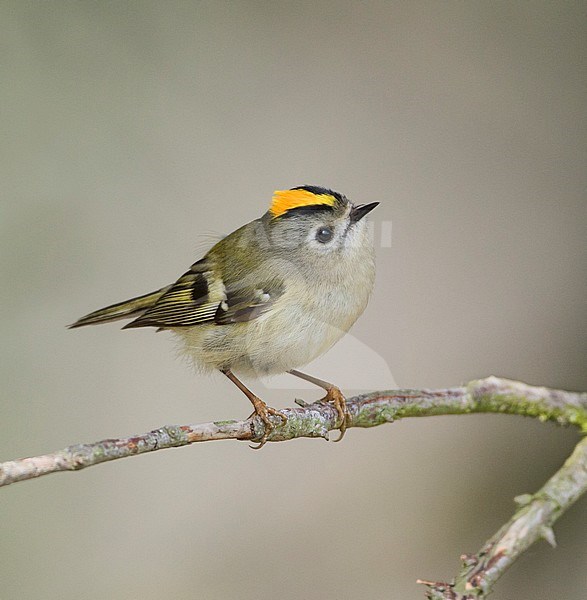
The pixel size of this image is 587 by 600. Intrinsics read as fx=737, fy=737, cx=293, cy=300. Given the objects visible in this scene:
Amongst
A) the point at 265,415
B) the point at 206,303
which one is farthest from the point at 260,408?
the point at 206,303

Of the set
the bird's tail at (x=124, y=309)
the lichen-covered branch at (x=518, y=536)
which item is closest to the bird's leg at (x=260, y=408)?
the bird's tail at (x=124, y=309)

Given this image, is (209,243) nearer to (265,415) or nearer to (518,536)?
(265,415)

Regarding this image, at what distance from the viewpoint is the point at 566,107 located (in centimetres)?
107

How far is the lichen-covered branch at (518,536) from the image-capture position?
0.67 metres

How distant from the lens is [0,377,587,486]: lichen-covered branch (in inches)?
20.1

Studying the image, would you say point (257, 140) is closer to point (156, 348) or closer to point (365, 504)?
point (156, 348)

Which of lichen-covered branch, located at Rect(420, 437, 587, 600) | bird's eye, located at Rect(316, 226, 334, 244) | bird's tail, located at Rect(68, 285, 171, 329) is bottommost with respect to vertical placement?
lichen-covered branch, located at Rect(420, 437, 587, 600)

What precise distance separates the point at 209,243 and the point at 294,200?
13 centimetres

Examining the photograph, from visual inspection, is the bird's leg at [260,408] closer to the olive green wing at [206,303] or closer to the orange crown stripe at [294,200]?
the olive green wing at [206,303]

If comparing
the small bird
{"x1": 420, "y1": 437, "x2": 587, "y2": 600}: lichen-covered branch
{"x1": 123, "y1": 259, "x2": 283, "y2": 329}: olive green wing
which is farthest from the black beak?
{"x1": 420, "y1": 437, "x2": 587, "y2": 600}: lichen-covered branch

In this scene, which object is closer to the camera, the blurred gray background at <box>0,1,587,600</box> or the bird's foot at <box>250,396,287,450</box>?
the bird's foot at <box>250,396,287,450</box>

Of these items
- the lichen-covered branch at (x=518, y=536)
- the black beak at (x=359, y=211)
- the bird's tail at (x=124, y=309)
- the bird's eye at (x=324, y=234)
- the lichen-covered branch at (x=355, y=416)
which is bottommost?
the lichen-covered branch at (x=518, y=536)

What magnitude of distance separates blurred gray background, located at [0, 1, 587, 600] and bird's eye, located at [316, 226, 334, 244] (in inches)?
3.2

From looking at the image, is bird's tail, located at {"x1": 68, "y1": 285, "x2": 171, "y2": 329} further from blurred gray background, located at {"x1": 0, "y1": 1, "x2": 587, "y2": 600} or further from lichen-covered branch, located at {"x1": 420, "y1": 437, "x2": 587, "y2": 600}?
lichen-covered branch, located at {"x1": 420, "y1": 437, "x2": 587, "y2": 600}
